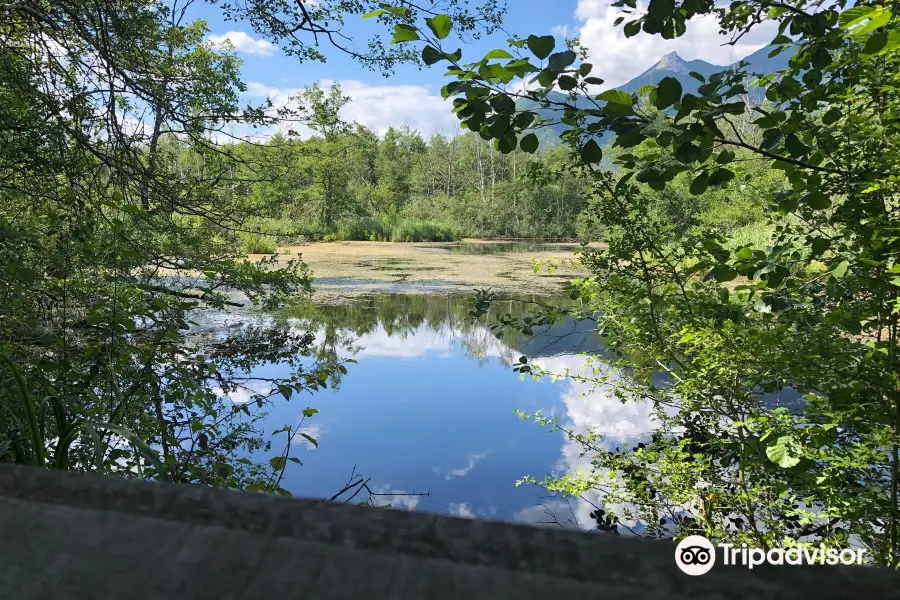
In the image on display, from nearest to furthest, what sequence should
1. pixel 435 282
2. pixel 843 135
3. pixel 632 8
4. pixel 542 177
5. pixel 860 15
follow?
pixel 860 15
pixel 632 8
pixel 843 135
pixel 542 177
pixel 435 282

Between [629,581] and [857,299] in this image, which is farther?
[857,299]

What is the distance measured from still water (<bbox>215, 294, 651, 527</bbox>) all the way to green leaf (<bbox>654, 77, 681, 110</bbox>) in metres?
2.12

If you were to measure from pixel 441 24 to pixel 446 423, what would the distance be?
4.65m

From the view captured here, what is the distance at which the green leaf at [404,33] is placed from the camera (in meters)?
1.15

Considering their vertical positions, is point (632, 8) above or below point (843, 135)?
above

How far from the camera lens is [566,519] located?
12.3 ft

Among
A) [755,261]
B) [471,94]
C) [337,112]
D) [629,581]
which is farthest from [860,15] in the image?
[337,112]

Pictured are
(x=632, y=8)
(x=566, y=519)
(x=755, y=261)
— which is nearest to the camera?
(x=632, y=8)

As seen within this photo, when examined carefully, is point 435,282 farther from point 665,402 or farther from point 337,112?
point 665,402

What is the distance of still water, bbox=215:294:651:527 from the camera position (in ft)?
13.9

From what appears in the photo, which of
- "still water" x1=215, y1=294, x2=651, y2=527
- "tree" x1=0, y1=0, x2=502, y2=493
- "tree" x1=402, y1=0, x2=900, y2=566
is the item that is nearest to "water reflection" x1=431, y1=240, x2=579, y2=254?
"still water" x1=215, y1=294, x2=651, y2=527

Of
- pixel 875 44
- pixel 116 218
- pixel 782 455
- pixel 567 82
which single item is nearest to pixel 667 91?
pixel 567 82

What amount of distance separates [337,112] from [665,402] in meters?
3.19

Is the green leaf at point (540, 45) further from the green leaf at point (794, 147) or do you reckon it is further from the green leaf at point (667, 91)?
the green leaf at point (794, 147)
